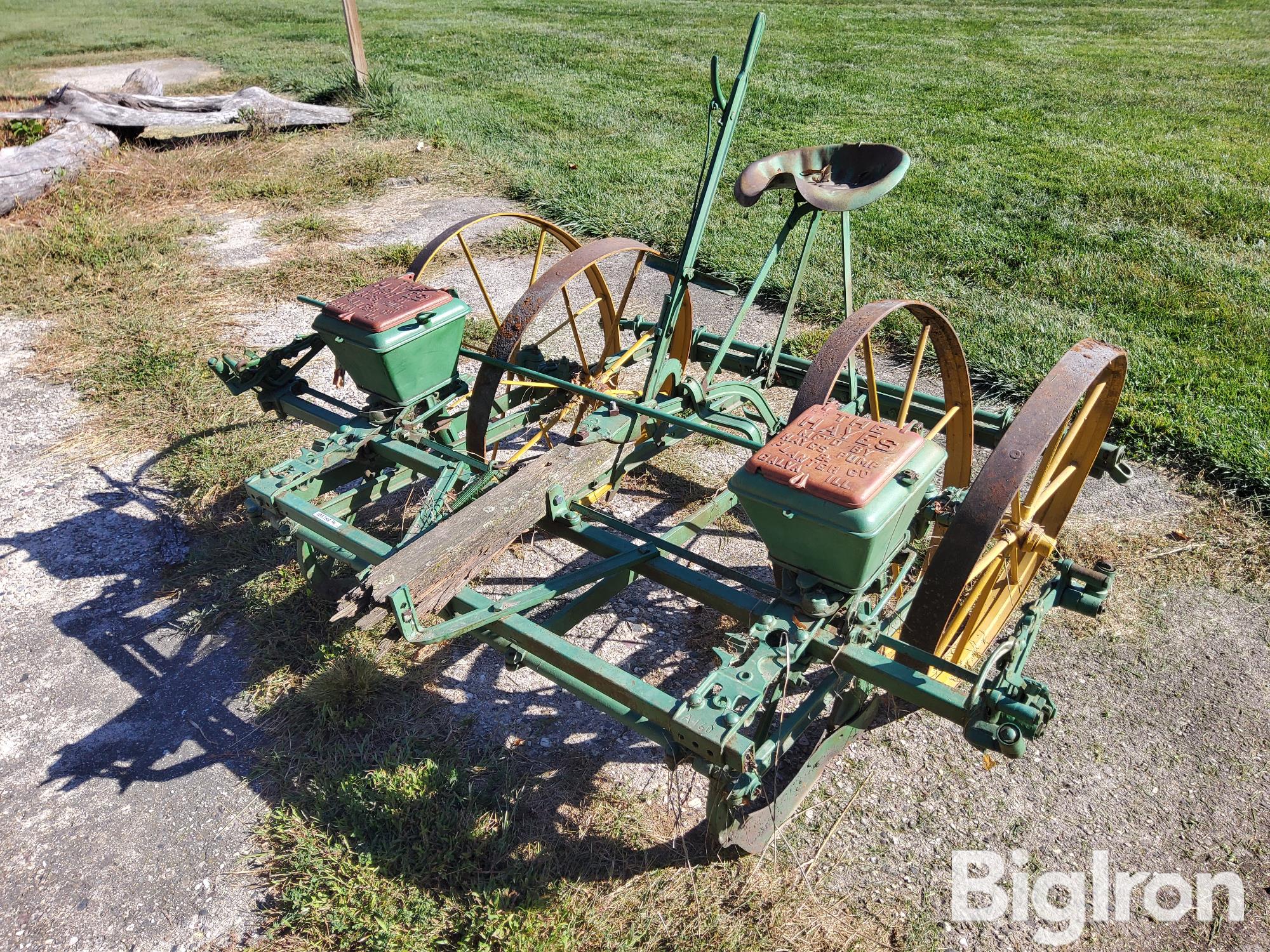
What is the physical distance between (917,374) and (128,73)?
14615 millimetres

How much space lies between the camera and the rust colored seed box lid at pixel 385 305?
11.5 feet

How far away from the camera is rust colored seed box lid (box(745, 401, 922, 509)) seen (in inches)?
94.1

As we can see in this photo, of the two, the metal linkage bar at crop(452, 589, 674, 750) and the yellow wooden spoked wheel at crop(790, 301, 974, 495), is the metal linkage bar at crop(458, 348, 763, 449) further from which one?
the metal linkage bar at crop(452, 589, 674, 750)

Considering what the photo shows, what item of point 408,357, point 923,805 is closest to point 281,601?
point 408,357

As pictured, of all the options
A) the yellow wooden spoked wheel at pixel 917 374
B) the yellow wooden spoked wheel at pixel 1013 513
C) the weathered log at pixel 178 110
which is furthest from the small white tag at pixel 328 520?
the weathered log at pixel 178 110

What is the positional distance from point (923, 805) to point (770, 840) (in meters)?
0.54

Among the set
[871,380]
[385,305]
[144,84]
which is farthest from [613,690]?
[144,84]

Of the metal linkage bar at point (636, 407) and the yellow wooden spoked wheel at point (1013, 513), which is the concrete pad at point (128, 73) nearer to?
the metal linkage bar at point (636, 407)

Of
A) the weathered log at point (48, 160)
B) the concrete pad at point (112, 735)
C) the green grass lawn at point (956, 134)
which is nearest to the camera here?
the concrete pad at point (112, 735)

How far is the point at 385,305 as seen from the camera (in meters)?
3.59

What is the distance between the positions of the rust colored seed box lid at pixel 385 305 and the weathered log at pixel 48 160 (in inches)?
243

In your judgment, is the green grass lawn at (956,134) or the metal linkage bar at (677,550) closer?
the metal linkage bar at (677,550)

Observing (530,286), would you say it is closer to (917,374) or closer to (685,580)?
(917,374)

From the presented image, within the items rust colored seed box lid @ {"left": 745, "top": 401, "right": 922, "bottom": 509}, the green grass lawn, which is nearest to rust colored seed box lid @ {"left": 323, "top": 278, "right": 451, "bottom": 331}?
rust colored seed box lid @ {"left": 745, "top": 401, "right": 922, "bottom": 509}
